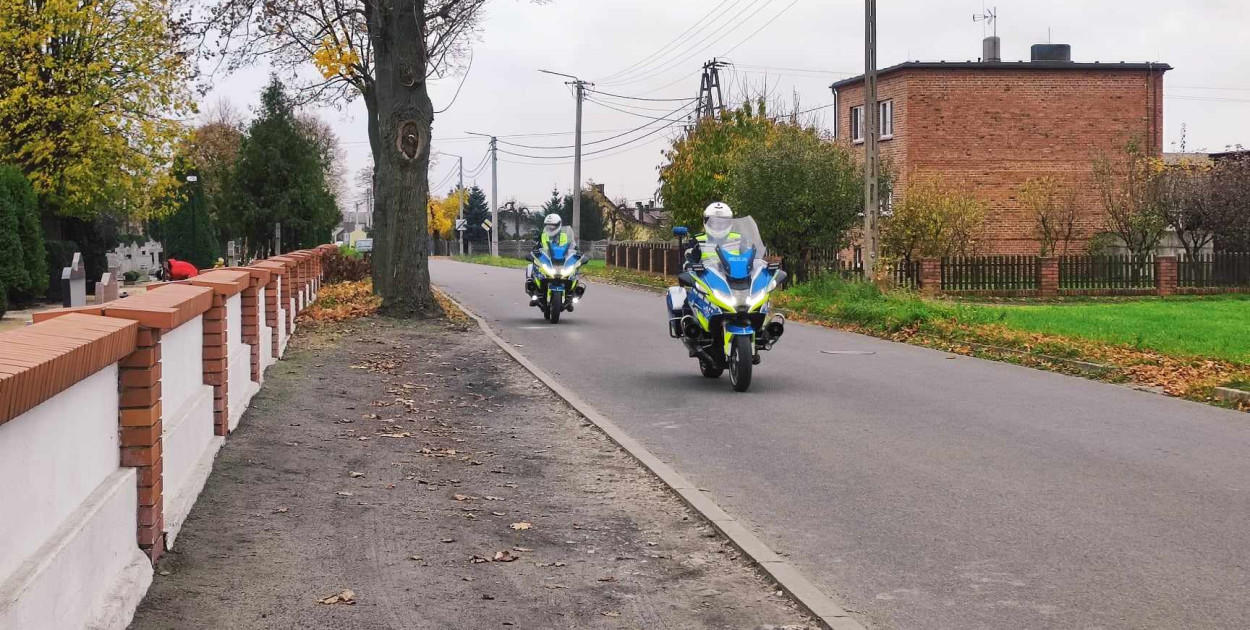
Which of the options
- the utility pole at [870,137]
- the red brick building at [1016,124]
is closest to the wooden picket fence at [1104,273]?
the red brick building at [1016,124]

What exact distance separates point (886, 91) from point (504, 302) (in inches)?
769

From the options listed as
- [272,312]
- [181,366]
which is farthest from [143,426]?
[272,312]

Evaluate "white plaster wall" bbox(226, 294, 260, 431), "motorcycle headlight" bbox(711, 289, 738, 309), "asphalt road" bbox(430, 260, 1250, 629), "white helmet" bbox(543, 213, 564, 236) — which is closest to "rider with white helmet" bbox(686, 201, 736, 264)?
"motorcycle headlight" bbox(711, 289, 738, 309)

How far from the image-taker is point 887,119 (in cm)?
4450

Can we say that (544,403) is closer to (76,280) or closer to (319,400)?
(319,400)

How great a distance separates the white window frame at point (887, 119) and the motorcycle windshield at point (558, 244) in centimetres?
2358

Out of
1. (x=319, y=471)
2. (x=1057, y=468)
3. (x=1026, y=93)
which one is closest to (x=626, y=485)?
(x=319, y=471)

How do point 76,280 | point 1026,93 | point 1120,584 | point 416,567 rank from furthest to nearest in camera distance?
point 1026,93, point 76,280, point 416,567, point 1120,584

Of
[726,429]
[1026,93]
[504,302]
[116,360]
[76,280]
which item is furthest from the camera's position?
[1026,93]

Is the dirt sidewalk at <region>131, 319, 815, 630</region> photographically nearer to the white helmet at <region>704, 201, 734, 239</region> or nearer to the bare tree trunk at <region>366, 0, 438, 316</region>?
the white helmet at <region>704, 201, 734, 239</region>

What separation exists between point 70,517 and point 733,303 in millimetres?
9014

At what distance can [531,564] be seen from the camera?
630cm

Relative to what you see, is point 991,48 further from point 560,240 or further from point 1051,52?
point 560,240

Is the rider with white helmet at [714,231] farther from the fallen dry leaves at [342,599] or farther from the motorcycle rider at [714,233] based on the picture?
the fallen dry leaves at [342,599]
